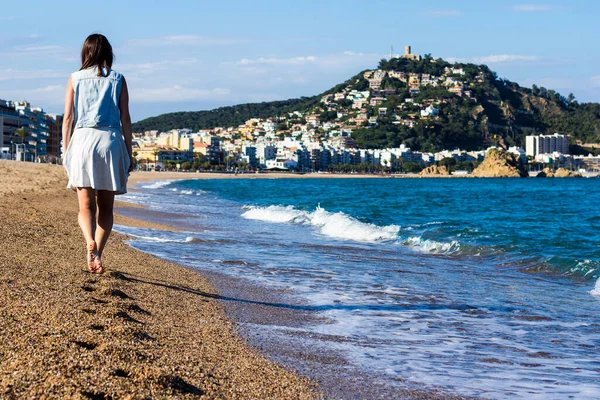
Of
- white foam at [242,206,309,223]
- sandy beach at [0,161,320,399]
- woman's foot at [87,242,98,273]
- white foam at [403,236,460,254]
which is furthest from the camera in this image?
white foam at [242,206,309,223]

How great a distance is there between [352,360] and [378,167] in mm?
169674

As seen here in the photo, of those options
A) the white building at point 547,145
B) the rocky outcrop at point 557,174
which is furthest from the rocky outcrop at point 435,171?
the white building at point 547,145

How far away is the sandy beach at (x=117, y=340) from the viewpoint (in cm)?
294

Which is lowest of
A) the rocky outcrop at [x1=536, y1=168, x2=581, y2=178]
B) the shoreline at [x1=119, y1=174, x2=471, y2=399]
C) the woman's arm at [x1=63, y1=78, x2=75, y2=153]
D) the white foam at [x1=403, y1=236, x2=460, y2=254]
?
the rocky outcrop at [x1=536, y1=168, x2=581, y2=178]

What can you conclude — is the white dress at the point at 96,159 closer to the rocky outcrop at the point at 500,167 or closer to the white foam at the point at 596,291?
the white foam at the point at 596,291

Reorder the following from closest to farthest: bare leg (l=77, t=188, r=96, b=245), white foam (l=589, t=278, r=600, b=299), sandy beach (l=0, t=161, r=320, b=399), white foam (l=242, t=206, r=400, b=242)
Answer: sandy beach (l=0, t=161, r=320, b=399), bare leg (l=77, t=188, r=96, b=245), white foam (l=589, t=278, r=600, b=299), white foam (l=242, t=206, r=400, b=242)

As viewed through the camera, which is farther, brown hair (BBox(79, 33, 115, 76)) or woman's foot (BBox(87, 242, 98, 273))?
woman's foot (BBox(87, 242, 98, 273))

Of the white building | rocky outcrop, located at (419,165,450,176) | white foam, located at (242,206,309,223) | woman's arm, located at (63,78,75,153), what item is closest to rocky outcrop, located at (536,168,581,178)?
rocky outcrop, located at (419,165,450,176)

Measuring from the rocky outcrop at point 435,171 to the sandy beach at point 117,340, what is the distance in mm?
160435

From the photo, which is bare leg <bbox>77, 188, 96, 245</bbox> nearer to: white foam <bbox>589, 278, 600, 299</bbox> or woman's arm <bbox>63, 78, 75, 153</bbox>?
woman's arm <bbox>63, 78, 75, 153</bbox>

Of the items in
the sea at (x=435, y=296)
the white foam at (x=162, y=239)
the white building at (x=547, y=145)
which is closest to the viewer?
the sea at (x=435, y=296)

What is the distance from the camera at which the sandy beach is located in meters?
2.94

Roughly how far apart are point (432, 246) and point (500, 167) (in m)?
140

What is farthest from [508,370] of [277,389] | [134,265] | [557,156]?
[557,156]
